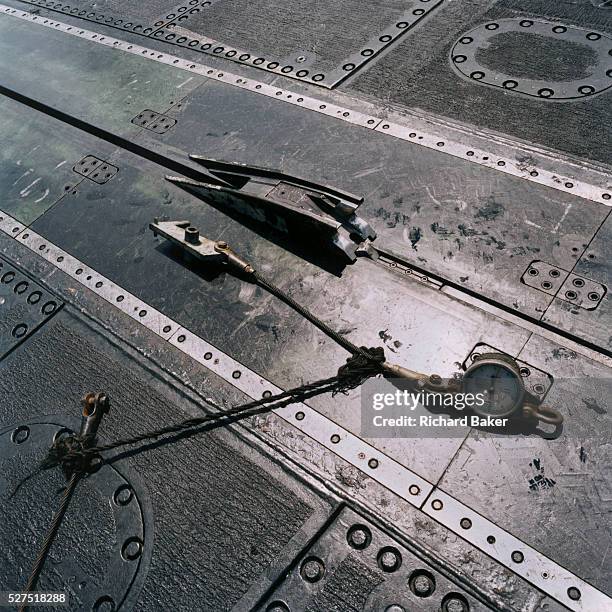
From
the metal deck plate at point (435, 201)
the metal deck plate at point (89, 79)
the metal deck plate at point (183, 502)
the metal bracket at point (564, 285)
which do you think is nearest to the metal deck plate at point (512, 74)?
the metal deck plate at point (435, 201)

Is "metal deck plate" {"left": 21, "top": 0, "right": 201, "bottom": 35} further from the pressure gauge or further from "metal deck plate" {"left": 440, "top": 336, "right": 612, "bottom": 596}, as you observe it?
"metal deck plate" {"left": 440, "top": 336, "right": 612, "bottom": 596}

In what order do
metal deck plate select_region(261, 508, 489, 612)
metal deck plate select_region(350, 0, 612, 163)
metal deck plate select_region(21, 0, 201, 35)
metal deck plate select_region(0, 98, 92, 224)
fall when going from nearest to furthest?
metal deck plate select_region(261, 508, 489, 612)
metal deck plate select_region(350, 0, 612, 163)
metal deck plate select_region(0, 98, 92, 224)
metal deck plate select_region(21, 0, 201, 35)

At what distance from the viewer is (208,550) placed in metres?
1.82

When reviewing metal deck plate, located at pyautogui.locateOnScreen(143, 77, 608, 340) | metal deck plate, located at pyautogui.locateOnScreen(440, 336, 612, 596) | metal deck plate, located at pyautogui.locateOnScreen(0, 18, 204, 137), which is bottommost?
metal deck plate, located at pyautogui.locateOnScreen(440, 336, 612, 596)

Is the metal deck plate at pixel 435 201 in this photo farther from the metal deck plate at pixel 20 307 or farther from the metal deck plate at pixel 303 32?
the metal deck plate at pixel 20 307

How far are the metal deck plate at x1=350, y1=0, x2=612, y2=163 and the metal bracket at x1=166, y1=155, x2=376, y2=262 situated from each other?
3.13 feet

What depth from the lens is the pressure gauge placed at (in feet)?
6.01

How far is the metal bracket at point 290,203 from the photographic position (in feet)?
7.80

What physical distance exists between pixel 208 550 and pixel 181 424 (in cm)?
46

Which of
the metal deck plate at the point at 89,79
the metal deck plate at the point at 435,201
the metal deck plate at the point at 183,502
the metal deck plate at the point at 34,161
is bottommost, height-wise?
the metal deck plate at the point at 183,502

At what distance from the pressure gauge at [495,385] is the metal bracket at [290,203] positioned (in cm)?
76

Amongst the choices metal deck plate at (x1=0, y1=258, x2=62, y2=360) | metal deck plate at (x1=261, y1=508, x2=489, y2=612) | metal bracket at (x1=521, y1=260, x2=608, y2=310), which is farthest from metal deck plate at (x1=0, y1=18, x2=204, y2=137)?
metal deck plate at (x1=261, y1=508, x2=489, y2=612)

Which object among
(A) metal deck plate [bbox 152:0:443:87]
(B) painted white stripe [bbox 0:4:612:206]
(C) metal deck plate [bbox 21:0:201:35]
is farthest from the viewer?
(C) metal deck plate [bbox 21:0:201:35]

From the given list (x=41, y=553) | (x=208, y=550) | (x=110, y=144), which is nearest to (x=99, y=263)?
(x=110, y=144)
